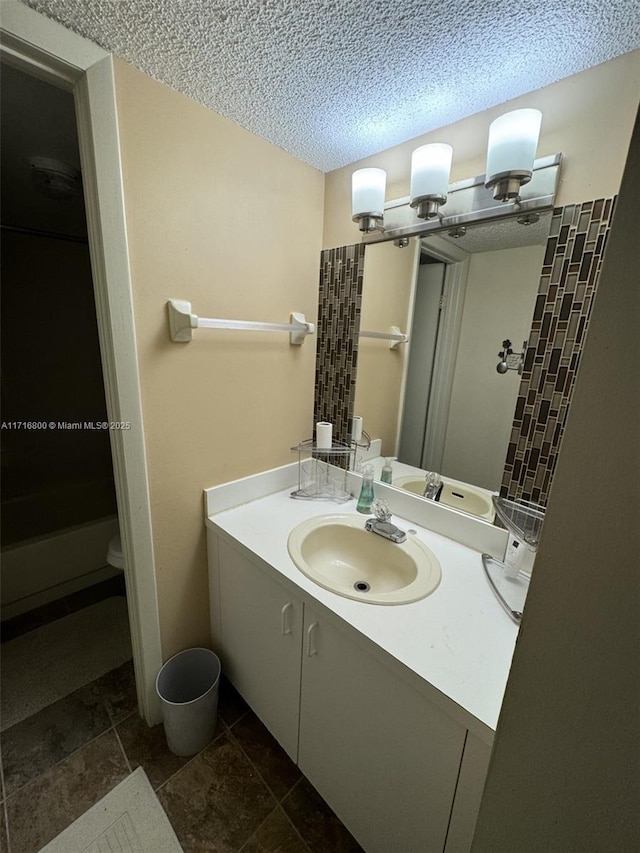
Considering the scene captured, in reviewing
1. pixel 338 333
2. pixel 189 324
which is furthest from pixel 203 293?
pixel 338 333

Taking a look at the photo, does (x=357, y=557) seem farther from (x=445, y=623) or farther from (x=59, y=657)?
(x=59, y=657)

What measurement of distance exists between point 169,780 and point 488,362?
171cm

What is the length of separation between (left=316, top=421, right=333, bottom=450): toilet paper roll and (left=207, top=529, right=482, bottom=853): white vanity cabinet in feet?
1.80

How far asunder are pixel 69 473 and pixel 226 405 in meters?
1.61

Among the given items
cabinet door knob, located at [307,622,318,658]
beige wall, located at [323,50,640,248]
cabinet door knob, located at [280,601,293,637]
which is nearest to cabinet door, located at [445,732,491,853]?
cabinet door knob, located at [307,622,318,658]

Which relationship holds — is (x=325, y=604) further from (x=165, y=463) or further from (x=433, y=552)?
(x=165, y=463)

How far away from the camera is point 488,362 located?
110 cm

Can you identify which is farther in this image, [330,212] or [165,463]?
[330,212]

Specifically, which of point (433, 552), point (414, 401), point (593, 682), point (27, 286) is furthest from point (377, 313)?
point (27, 286)

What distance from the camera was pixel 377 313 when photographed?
1360 mm

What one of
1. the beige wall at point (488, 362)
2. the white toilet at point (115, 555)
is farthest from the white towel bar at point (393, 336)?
the white toilet at point (115, 555)

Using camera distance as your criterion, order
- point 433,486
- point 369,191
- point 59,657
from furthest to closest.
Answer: point 59,657 → point 433,486 → point 369,191

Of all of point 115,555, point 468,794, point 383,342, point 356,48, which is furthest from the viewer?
point 115,555

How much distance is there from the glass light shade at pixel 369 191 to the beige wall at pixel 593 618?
101 centimetres
